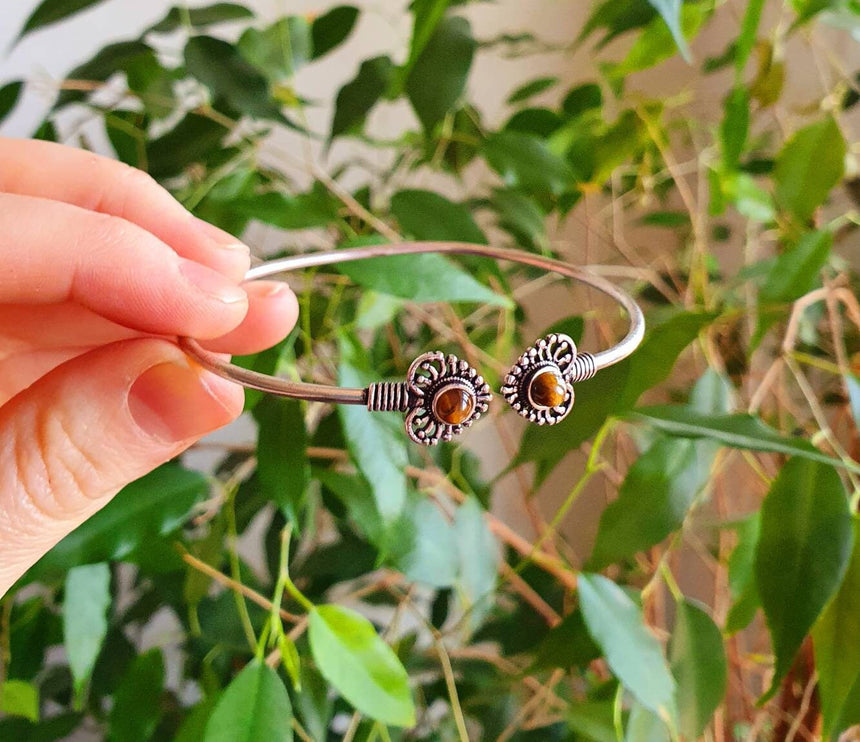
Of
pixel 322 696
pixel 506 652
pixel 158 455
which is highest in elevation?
pixel 158 455

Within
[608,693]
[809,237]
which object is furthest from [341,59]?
[608,693]

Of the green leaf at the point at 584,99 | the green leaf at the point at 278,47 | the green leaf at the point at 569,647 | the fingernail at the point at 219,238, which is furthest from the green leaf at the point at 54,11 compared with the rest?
the green leaf at the point at 569,647

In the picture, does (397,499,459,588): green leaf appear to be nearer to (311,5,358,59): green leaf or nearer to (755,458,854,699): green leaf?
(755,458,854,699): green leaf

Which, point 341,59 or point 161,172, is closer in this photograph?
point 161,172

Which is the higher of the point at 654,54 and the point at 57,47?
the point at 654,54

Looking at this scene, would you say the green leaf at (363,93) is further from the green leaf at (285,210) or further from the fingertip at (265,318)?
the fingertip at (265,318)

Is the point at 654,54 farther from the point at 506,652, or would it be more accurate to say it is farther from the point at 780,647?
the point at 506,652

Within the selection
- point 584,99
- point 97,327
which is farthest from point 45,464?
point 584,99
